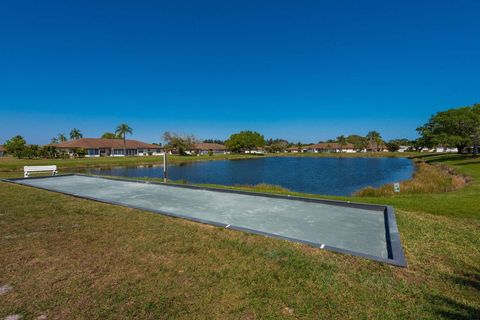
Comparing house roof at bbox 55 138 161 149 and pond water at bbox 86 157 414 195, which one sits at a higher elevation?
house roof at bbox 55 138 161 149

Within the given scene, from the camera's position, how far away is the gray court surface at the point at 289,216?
4.81 metres

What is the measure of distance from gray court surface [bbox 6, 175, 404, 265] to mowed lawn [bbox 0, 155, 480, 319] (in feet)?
1.37

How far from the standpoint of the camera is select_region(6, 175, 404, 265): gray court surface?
4.81m

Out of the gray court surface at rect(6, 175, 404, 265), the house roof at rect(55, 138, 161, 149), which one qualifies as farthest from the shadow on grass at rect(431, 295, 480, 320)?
the house roof at rect(55, 138, 161, 149)

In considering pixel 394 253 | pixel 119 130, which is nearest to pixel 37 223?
pixel 394 253

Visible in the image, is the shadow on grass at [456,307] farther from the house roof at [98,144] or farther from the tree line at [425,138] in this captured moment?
the house roof at [98,144]

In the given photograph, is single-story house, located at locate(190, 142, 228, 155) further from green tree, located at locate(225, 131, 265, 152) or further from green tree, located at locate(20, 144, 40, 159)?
green tree, located at locate(20, 144, 40, 159)

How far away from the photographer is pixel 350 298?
3.04 m

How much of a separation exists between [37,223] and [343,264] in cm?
661

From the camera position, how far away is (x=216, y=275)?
3.57 m

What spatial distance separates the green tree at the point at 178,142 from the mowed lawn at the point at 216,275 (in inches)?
2834

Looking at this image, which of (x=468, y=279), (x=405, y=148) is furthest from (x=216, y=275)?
(x=405, y=148)

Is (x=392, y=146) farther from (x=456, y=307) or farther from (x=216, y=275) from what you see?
(x=216, y=275)

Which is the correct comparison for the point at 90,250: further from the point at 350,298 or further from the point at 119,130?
the point at 119,130
